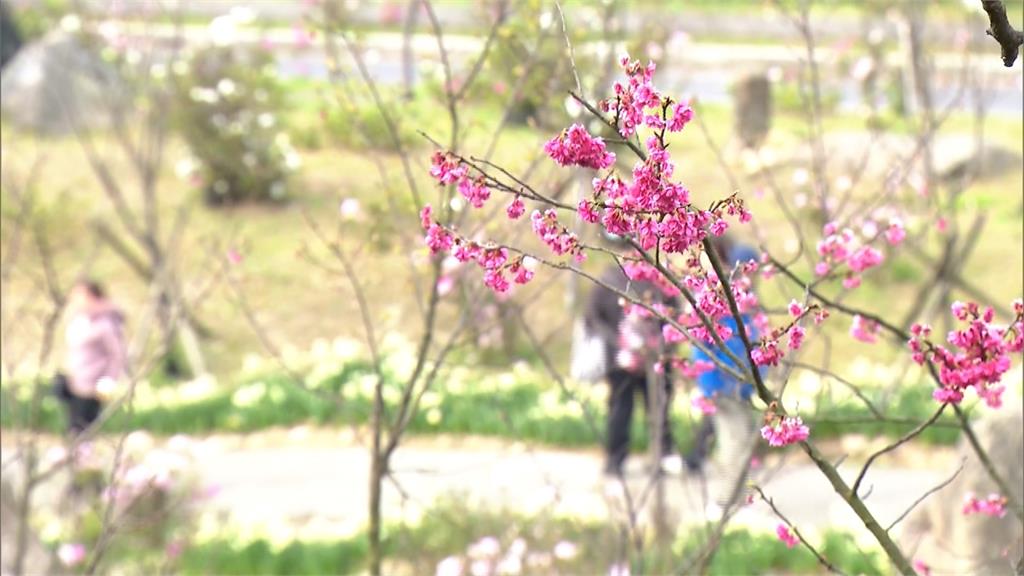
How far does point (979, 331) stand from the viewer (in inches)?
100

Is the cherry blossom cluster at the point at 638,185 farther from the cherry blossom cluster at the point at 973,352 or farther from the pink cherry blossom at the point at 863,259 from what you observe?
the pink cherry blossom at the point at 863,259

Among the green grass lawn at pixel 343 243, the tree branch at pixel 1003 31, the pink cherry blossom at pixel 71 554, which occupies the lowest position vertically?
the pink cherry blossom at pixel 71 554

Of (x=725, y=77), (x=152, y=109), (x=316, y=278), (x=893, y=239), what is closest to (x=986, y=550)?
(x=893, y=239)

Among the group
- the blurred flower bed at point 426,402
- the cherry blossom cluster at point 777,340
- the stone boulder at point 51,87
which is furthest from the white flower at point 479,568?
the stone boulder at point 51,87

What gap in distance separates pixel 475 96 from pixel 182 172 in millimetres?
9297

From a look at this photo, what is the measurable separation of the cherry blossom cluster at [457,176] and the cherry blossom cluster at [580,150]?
19 cm

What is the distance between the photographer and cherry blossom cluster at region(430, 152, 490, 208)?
2359mm

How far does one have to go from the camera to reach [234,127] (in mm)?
14289

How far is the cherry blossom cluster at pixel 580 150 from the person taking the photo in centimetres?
222

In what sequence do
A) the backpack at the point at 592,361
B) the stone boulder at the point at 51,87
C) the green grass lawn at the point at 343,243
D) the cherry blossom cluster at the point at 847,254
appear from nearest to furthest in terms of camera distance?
the cherry blossom cluster at the point at 847,254 < the backpack at the point at 592,361 < the green grass lawn at the point at 343,243 < the stone boulder at the point at 51,87

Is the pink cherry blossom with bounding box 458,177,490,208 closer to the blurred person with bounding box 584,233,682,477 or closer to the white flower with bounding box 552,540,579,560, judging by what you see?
the blurred person with bounding box 584,233,682,477

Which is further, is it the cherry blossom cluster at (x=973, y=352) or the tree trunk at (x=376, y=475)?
the tree trunk at (x=376, y=475)

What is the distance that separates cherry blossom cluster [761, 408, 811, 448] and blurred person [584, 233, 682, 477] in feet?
10.9

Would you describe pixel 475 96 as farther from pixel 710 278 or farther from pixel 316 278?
pixel 316 278
